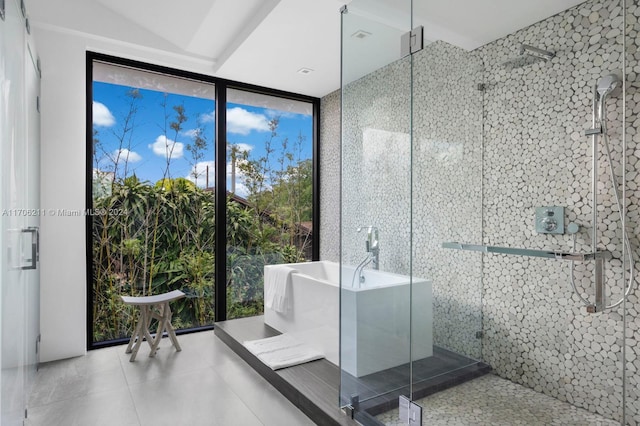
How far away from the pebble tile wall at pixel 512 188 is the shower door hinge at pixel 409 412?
0.39 meters

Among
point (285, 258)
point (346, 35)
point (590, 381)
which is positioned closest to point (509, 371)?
point (590, 381)

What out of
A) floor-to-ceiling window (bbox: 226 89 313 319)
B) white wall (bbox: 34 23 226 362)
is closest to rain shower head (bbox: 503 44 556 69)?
floor-to-ceiling window (bbox: 226 89 313 319)

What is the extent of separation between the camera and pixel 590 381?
2008mm

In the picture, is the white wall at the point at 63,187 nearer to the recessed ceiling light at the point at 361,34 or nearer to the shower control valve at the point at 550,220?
the recessed ceiling light at the point at 361,34

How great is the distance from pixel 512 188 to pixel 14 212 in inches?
106

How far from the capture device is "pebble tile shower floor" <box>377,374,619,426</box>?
6.59ft

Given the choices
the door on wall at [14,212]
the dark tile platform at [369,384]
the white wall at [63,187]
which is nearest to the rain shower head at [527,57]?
the dark tile platform at [369,384]

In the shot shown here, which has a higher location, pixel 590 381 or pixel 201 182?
pixel 201 182

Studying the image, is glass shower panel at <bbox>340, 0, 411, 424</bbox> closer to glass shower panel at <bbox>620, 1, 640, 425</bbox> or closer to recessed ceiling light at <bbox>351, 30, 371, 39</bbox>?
recessed ceiling light at <bbox>351, 30, 371, 39</bbox>

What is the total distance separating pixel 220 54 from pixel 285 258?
236cm

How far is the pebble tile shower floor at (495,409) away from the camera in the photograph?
2.01 meters

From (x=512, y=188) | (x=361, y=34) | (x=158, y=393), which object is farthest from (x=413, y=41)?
(x=158, y=393)

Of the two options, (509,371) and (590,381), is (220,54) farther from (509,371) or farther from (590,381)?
(590,381)

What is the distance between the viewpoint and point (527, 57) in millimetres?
2340
